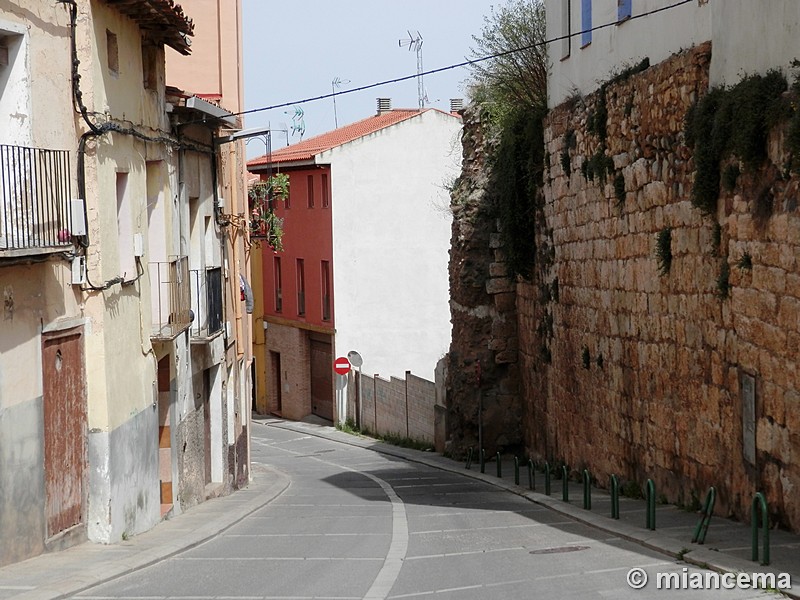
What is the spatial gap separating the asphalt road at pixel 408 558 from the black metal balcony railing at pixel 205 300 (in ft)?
10.1

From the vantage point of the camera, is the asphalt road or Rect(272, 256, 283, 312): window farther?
Rect(272, 256, 283, 312): window

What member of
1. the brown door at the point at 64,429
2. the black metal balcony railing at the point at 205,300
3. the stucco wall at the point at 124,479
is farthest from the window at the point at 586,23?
the brown door at the point at 64,429

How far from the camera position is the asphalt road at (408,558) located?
9320mm

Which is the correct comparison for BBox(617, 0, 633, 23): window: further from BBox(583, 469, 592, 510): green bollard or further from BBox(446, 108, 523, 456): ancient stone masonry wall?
BBox(446, 108, 523, 456): ancient stone masonry wall

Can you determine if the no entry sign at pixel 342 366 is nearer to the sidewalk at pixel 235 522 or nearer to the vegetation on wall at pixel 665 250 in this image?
the sidewalk at pixel 235 522

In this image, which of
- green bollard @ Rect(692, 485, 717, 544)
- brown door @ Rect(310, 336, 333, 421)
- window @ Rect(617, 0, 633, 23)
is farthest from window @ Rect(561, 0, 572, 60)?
brown door @ Rect(310, 336, 333, 421)

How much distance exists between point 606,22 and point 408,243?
876 inches

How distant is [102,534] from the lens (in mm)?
12844

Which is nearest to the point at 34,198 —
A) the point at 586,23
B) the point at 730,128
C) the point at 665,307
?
the point at 730,128

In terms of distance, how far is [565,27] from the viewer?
771 inches

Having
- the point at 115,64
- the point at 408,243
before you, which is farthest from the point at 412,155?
the point at 115,64

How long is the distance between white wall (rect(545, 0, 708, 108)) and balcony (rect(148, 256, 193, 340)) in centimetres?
665

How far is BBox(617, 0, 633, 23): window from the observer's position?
15984mm

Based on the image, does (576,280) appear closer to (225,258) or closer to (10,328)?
(225,258)
